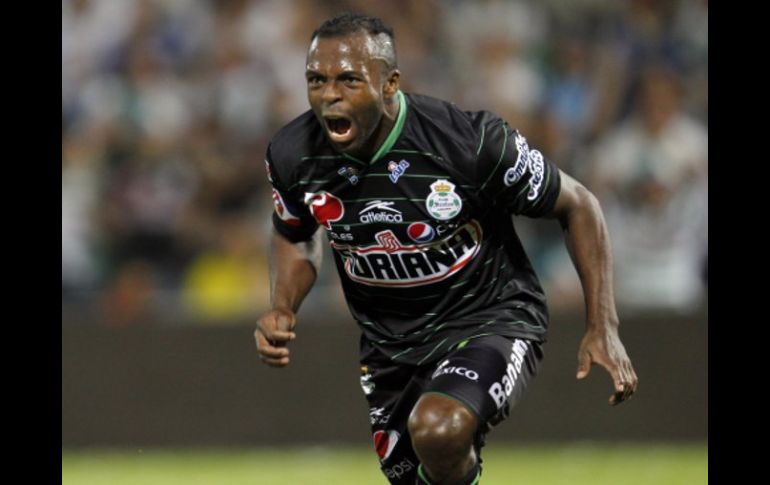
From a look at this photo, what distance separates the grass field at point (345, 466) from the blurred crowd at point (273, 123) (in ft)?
3.95

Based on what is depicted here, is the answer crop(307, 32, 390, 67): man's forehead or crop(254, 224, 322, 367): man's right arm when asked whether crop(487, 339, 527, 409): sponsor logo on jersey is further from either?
crop(307, 32, 390, 67): man's forehead

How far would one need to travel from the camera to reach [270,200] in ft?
40.9

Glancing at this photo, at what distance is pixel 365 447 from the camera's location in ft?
38.6

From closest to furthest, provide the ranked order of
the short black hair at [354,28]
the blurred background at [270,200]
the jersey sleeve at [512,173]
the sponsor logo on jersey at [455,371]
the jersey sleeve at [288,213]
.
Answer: the sponsor logo on jersey at [455,371] < the short black hair at [354,28] < the jersey sleeve at [512,173] < the jersey sleeve at [288,213] < the blurred background at [270,200]

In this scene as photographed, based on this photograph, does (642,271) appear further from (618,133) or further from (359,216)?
(359,216)

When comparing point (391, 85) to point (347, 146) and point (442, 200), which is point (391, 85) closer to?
point (347, 146)

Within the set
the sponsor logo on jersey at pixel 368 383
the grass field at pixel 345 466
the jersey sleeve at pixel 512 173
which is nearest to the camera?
the jersey sleeve at pixel 512 173

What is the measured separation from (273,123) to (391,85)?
6470 millimetres

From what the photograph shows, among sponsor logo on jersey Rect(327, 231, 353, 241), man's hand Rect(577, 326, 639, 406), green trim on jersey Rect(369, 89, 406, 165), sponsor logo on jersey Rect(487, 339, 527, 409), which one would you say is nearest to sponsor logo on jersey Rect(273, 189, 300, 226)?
sponsor logo on jersey Rect(327, 231, 353, 241)

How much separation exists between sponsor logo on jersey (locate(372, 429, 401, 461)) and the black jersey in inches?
15.9

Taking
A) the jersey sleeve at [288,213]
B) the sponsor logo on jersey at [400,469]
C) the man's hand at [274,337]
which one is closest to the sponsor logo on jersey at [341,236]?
the jersey sleeve at [288,213]

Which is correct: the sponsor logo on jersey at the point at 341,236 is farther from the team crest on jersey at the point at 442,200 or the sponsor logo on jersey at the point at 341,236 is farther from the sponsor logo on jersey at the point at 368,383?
the sponsor logo on jersey at the point at 368,383

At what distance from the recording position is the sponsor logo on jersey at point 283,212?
6.81m

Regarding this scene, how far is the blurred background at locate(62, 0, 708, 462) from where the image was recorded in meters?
11.6
